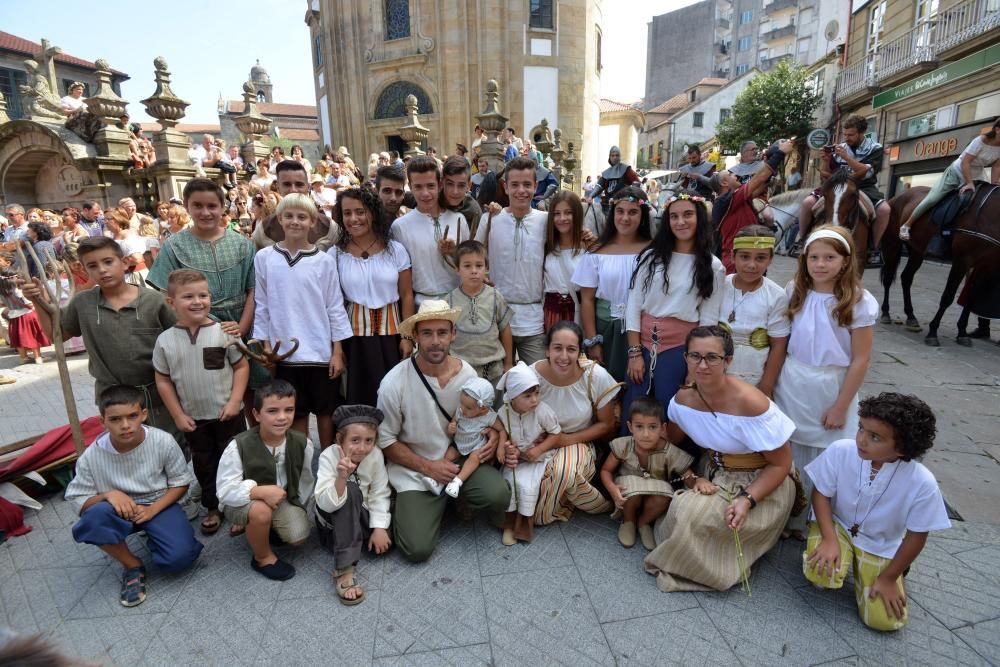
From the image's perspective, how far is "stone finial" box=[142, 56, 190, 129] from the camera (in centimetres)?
923

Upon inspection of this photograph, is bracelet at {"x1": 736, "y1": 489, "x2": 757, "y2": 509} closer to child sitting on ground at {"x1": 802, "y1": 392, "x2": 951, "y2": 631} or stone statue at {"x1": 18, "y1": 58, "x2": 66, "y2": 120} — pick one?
child sitting on ground at {"x1": 802, "y1": 392, "x2": 951, "y2": 631}

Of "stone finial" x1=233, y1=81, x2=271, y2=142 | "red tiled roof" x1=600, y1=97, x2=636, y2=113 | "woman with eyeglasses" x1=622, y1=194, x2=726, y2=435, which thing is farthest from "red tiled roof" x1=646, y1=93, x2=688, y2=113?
"woman with eyeglasses" x1=622, y1=194, x2=726, y2=435

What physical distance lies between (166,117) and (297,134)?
163 feet

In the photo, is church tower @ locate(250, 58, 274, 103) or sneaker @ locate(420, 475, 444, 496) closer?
sneaker @ locate(420, 475, 444, 496)

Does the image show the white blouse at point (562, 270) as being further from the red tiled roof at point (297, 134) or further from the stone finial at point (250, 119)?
the red tiled roof at point (297, 134)

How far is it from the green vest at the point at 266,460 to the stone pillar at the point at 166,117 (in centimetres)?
932

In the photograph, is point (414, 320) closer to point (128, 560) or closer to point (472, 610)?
point (472, 610)

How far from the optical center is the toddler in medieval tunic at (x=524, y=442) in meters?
3.02

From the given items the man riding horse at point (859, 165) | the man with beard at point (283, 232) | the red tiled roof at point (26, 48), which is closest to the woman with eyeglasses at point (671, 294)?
the man with beard at point (283, 232)

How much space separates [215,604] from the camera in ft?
8.34

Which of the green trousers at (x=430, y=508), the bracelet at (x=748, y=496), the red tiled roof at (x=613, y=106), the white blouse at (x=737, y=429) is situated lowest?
the green trousers at (x=430, y=508)

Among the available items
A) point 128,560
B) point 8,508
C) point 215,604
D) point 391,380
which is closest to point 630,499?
point 391,380

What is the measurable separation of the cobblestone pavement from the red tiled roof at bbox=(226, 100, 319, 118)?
62.4m

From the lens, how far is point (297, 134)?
54125 millimetres
